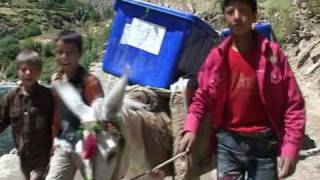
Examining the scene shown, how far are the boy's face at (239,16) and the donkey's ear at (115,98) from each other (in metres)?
0.60

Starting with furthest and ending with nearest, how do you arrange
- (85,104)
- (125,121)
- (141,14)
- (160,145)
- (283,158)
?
(141,14), (160,145), (125,121), (85,104), (283,158)

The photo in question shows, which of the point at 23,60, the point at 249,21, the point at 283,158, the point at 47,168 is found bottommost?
the point at 47,168

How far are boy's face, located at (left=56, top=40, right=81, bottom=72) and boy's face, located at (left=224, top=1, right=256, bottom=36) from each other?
3.17ft

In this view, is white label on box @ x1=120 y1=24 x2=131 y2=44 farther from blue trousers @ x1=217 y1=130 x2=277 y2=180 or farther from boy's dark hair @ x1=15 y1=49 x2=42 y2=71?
blue trousers @ x1=217 y1=130 x2=277 y2=180

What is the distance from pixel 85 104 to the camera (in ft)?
11.2

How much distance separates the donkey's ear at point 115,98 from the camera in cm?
311

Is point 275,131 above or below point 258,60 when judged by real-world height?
below

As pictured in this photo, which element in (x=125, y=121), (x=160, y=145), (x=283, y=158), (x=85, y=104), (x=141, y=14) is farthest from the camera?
(x=141, y=14)

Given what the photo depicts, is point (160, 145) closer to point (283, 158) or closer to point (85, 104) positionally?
point (85, 104)

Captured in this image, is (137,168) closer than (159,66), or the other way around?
(137,168)

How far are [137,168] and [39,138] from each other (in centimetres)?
68

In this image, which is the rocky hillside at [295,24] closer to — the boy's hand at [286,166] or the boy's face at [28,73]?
the boy's face at [28,73]

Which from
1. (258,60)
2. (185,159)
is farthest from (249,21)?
(185,159)

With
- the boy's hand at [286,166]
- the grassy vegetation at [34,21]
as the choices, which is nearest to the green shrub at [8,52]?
the grassy vegetation at [34,21]
